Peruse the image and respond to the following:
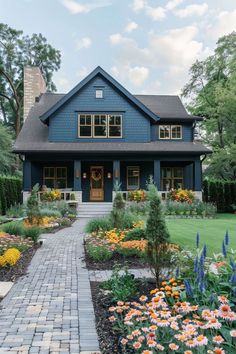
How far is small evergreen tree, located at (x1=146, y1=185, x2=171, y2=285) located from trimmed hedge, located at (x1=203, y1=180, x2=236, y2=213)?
58.5 feet

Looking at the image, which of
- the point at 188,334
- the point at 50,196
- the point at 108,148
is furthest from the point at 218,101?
the point at 188,334

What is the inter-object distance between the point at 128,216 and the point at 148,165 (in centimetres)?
1087

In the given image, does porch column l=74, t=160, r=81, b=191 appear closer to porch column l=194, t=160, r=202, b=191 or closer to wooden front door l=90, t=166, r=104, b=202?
wooden front door l=90, t=166, r=104, b=202

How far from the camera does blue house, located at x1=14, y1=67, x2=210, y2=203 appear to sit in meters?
20.5

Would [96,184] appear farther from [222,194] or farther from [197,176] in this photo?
[222,194]

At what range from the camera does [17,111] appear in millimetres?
37562

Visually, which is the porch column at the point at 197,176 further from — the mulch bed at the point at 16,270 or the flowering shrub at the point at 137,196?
the mulch bed at the point at 16,270

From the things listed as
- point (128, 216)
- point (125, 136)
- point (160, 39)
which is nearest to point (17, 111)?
point (125, 136)

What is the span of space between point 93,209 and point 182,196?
4.83 meters

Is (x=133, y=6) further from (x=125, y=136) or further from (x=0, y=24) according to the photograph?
(x=0, y=24)

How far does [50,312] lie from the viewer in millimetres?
4566

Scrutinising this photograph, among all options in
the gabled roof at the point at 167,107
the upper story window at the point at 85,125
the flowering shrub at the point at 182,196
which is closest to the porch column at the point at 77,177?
the upper story window at the point at 85,125

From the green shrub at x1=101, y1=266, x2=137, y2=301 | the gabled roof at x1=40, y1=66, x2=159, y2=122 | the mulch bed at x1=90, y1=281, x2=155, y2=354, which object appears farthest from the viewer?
the gabled roof at x1=40, y1=66, x2=159, y2=122

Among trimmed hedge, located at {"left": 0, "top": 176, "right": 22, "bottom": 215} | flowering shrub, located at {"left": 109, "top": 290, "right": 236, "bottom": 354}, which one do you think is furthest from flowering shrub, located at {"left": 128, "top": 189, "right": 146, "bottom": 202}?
flowering shrub, located at {"left": 109, "top": 290, "right": 236, "bottom": 354}
